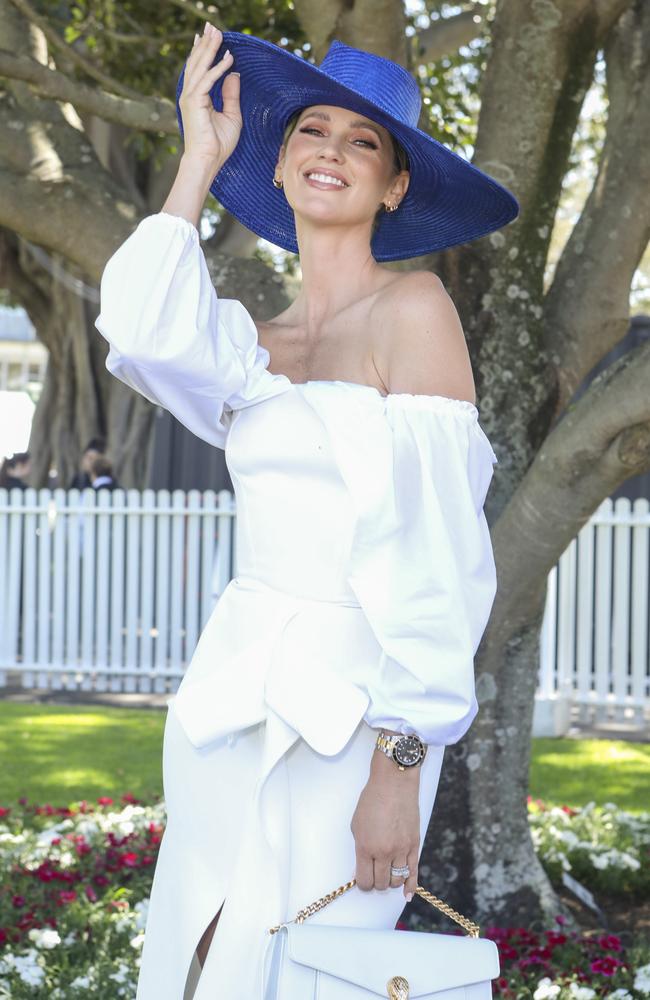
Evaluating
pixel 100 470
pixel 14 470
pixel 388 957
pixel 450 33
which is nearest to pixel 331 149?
pixel 388 957

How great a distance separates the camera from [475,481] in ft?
7.79

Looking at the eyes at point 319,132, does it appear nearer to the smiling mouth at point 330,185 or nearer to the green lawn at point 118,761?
the smiling mouth at point 330,185

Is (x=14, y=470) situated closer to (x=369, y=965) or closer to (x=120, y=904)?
(x=120, y=904)

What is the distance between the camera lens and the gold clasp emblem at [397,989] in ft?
7.02

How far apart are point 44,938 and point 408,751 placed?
2.40m

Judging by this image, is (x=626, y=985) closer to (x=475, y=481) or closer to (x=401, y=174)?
(x=475, y=481)

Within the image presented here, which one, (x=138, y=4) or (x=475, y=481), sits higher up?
(x=138, y=4)

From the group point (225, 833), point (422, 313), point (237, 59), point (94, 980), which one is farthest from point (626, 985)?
point (237, 59)

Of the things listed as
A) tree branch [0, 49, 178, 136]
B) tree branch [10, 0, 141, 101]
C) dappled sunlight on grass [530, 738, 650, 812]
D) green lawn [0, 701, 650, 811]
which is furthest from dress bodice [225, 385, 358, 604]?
dappled sunlight on grass [530, 738, 650, 812]

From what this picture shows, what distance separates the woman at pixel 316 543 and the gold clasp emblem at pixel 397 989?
0.54ft

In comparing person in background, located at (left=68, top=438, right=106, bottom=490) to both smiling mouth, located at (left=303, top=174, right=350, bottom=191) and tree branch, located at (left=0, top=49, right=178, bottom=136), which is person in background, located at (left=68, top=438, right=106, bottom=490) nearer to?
tree branch, located at (left=0, top=49, right=178, bottom=136)

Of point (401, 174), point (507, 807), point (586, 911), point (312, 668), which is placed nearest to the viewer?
point (312, 668)

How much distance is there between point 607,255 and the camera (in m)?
4.30

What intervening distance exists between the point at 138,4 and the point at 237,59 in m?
4.49
